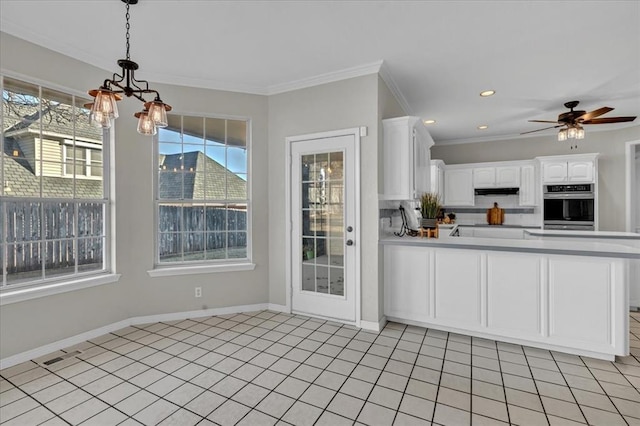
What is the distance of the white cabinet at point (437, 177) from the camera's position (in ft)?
19.9

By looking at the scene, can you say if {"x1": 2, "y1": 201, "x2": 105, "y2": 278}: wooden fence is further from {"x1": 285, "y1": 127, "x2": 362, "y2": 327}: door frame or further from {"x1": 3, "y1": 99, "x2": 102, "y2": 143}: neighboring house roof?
{"x1": 285, "y1": 127, "x2": 362, "y2": 327}: door frame

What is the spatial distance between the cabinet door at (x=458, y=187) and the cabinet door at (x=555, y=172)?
123 centimetres

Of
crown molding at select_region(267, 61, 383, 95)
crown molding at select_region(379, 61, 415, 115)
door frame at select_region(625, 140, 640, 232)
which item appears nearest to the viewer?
crown molding at select_region(267, 61, 383, 95)

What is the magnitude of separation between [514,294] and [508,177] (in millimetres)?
3882

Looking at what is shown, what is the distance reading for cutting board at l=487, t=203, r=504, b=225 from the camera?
6.34 metres

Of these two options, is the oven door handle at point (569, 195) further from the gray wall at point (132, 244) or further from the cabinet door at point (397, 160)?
the gray wall at point (132, 244)

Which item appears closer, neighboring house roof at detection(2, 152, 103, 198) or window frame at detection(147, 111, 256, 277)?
neighboring house roof at detection(2, 152, 103, 198)

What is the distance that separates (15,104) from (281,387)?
3.26 metres

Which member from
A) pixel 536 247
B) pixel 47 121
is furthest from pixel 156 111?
pixel 536 247

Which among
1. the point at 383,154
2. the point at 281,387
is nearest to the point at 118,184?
the point at 281,387

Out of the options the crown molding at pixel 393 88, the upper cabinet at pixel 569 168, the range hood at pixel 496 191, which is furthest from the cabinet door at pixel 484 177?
the crown molding at pixel 393 88

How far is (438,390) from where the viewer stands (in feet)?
7.25

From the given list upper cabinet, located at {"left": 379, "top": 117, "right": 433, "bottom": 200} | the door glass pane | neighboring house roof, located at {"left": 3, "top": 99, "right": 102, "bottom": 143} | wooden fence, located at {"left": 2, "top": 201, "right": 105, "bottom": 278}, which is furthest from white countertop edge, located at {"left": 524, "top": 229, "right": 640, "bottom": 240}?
neighboring house roof, located at {"left": 3, "top": 99, "right": 102, "bottom": 143}

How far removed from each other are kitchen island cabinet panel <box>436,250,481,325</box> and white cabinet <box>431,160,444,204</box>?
10.2 ft
